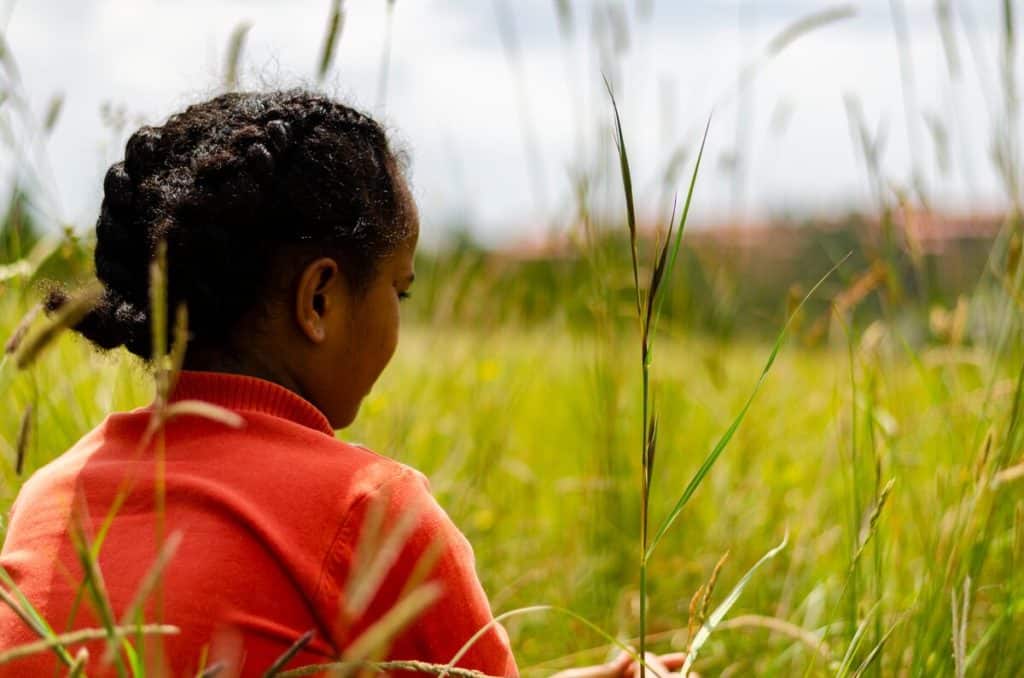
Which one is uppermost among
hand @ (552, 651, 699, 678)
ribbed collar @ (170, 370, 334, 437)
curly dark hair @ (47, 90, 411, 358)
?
curly dark hair @ (47, 90, 411, 358)

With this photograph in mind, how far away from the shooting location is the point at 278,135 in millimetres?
1394

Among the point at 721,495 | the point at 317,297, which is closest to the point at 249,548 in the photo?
the point at 317,297

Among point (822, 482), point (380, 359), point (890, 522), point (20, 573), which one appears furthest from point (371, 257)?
point (822, 482)

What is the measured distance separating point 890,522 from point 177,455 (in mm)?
1253

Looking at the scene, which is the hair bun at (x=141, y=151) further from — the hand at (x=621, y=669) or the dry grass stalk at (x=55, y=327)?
the hand at (x=621, y=669)

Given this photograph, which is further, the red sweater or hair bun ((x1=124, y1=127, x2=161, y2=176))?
hair bun ((x1=124, y1=127, x2=161, y2=176))

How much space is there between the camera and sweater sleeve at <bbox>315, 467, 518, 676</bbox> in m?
1.12

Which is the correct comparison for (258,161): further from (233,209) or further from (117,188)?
(117,188)

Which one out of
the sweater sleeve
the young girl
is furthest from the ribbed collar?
the sweater sleeve

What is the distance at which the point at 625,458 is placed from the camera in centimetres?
→ 226

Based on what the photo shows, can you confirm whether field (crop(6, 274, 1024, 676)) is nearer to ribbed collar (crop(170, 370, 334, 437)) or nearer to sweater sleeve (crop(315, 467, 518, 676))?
ribbed collar (crop(170, 370, 334, 437))

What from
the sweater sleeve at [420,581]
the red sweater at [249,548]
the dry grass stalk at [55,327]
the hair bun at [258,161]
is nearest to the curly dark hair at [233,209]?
the hair bun at [258,161]

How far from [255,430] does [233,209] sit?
10.4 inches

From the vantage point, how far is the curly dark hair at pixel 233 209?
1.32 metres
